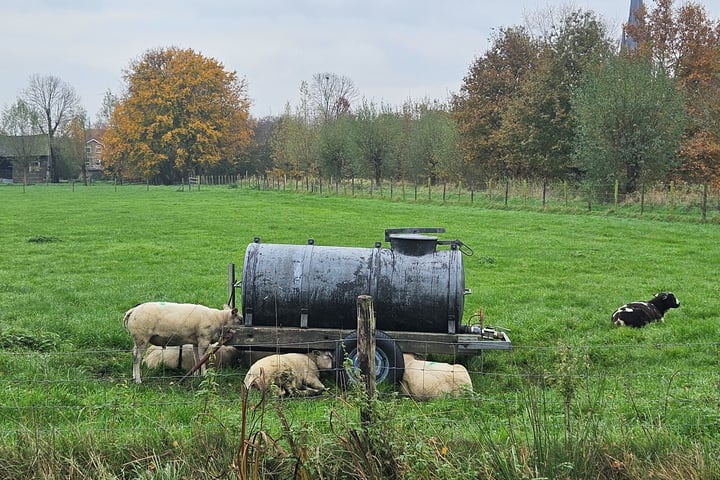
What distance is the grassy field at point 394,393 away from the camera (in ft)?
15.2

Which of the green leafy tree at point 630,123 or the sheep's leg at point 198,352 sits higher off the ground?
the green leafy tree at point 630,123

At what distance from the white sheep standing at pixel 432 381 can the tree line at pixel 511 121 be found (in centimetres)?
2693

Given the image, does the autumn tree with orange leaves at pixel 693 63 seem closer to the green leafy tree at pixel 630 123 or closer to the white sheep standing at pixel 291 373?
the green leafy tree at pixel 630 123

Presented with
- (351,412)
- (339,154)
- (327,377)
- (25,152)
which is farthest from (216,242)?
(25,152)

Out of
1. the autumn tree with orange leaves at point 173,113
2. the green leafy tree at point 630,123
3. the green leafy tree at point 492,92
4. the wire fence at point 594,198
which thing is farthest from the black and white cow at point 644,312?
the autumn tree with orange leaves at point 173,113

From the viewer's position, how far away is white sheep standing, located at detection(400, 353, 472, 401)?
7164mm

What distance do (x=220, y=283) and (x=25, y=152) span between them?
253ft

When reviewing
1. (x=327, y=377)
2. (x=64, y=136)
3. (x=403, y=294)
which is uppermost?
(x=64, y=136)

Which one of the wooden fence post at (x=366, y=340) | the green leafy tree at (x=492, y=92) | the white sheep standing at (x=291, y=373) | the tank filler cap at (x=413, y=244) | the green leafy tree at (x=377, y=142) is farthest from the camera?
the green leafy tree at (x=377, y=142)

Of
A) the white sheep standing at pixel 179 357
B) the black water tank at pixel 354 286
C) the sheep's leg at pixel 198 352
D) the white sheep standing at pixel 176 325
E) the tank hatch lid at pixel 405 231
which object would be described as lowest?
the white sheep standing at pixel 179 357

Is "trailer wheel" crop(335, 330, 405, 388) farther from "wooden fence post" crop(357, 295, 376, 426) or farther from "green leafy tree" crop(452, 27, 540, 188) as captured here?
"green leafy tree" crop(452, 27, 540, 188)

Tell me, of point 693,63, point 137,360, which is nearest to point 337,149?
point 693,63

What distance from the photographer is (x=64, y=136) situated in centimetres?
8900

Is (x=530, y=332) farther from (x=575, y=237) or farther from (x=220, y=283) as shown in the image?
(x=575, y=237)
